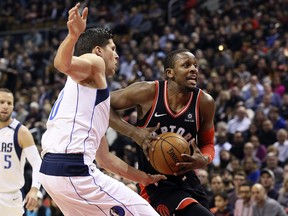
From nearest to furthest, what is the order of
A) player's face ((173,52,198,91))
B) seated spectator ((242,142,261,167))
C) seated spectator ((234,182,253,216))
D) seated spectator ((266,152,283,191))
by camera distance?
player's face ((173,52,198,91)) → seated spectator ((234,182,253,216)) → seated spectator ((266,152,283,191)) → seated spectator ((242,142,261,167))

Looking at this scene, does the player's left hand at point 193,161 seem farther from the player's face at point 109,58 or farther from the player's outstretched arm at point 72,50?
the player's outstretched arm at point 72,50

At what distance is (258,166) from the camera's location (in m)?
11.8

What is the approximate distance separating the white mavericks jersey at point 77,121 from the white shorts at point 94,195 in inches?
7.2

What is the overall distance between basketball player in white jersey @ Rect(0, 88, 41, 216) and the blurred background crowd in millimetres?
2680

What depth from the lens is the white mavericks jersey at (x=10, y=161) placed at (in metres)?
7.72

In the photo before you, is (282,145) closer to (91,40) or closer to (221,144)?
(221,144)

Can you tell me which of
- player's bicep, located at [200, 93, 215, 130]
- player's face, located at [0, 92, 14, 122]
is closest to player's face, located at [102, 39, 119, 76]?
player's bicep, located at [200, 93, 215, 130]

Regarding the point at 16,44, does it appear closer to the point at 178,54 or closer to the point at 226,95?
the point at 226,95

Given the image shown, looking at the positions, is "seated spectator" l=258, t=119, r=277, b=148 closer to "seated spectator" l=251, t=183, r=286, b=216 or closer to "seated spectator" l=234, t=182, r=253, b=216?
"seated spectator" l=234, t=182, r=253, b=216

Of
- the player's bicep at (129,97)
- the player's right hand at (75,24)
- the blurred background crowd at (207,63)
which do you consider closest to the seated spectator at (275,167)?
the blurred background crowd at (207,63)

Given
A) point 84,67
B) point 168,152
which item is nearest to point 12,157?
point 168,152

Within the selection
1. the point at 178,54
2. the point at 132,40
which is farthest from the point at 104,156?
the point at 132,40

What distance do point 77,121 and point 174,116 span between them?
1.47 meters

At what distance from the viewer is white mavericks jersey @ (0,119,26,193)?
7.72 metres
